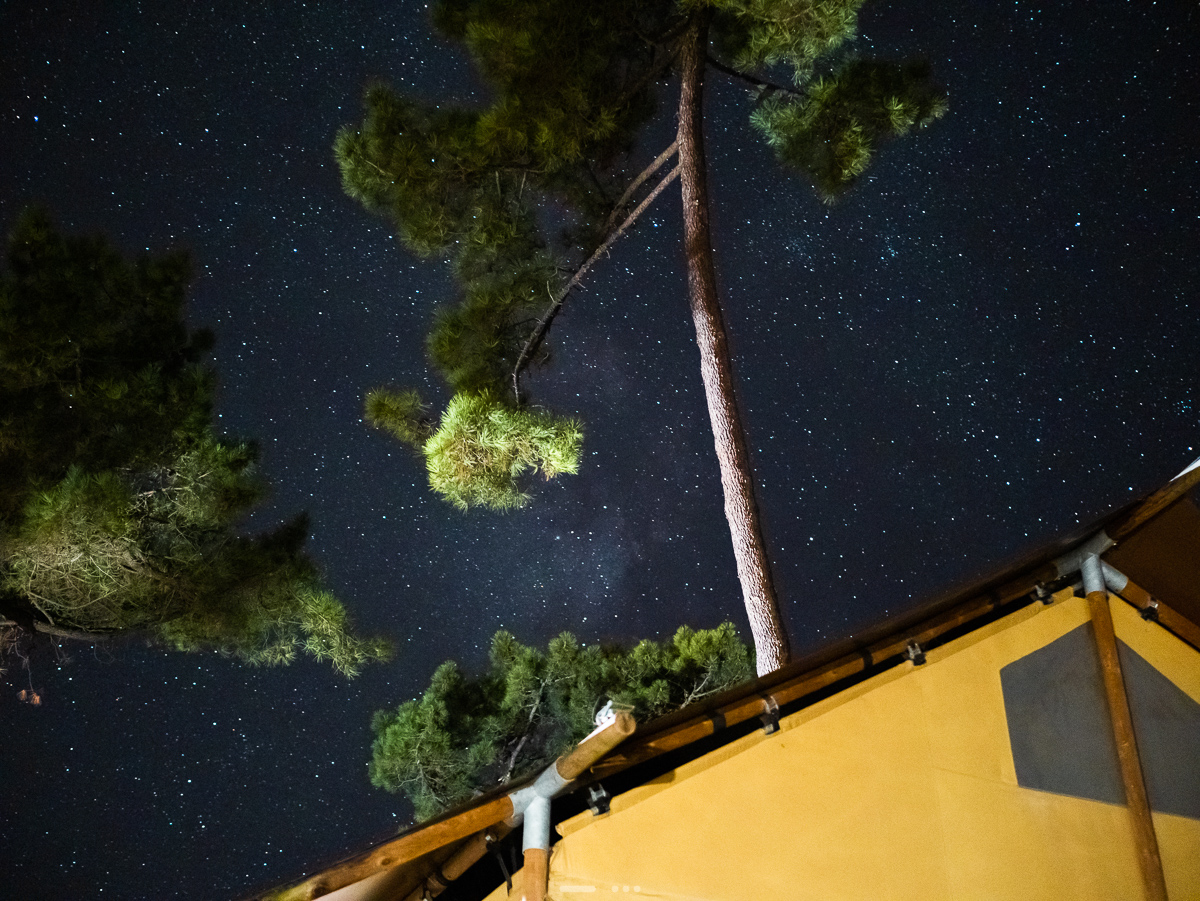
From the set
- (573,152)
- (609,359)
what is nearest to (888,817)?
(573,152)

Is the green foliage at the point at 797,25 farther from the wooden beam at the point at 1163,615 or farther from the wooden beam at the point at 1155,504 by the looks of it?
the wooden beam at the point at 1163,615

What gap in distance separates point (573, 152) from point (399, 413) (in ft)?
4.93

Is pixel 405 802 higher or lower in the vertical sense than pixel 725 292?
lower

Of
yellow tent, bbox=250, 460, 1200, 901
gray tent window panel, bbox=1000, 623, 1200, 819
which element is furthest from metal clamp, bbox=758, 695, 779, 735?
gray tent window panel, bbox=1000, 623, 1200, 819

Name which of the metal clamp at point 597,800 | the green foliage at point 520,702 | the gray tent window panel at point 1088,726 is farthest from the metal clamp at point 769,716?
the green foliage at point 520,702

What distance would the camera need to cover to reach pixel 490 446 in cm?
333

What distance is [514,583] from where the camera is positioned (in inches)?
188

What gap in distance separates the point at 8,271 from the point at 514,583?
9.56 feet

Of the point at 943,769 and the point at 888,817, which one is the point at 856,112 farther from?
the point at 888,817

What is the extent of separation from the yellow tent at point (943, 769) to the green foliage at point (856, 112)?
2.15 m

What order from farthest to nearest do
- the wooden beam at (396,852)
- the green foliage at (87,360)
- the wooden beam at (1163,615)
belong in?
the green foliage at (87,360) → the wooden beam at (1163,615) → the wooden beam at (396,852)

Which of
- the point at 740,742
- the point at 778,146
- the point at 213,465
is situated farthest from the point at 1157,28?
the point at 213,465

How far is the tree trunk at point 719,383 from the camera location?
3516 millimetres

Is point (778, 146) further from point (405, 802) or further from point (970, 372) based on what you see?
point (405, 802)
